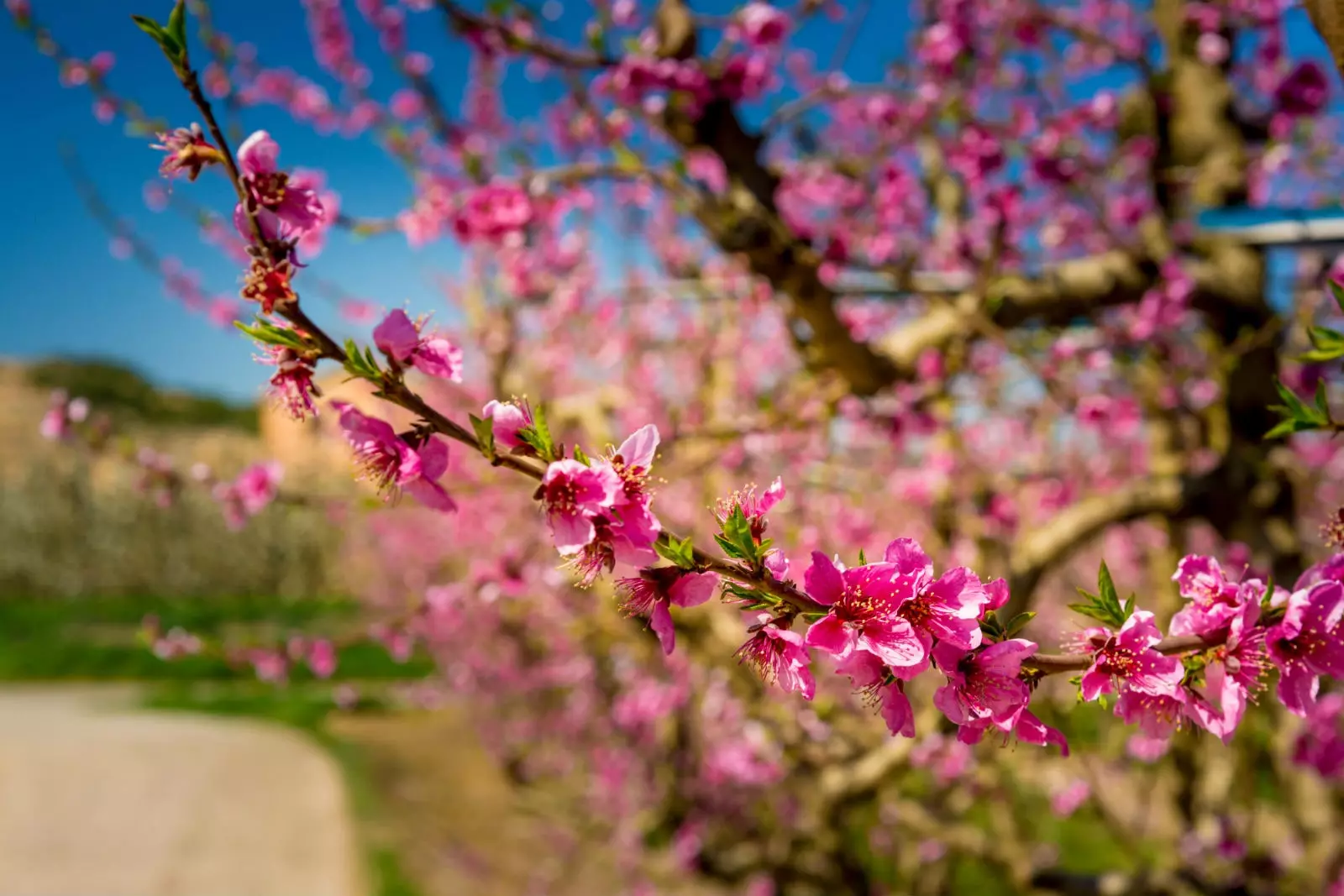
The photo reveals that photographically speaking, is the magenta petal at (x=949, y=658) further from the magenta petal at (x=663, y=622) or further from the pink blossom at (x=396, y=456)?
the pink blossom at (x=396, y=456)

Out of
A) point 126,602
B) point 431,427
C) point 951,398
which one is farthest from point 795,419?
point 126,602

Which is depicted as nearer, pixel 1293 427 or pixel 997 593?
pixel 997 593

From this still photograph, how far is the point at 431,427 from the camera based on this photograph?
2.93ft

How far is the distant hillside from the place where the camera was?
3944cm

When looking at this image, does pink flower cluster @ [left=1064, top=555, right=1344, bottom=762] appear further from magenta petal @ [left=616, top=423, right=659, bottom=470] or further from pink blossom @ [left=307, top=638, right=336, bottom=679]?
pink blossom @ [left=307, top=638, right=336, bottom=679]

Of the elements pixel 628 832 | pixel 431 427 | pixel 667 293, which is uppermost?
pixel 667 293

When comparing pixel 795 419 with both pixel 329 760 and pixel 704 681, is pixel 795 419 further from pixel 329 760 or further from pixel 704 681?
pixel 329 760

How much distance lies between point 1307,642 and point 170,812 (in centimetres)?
819

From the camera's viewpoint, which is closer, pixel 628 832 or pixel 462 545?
pixel 628 832

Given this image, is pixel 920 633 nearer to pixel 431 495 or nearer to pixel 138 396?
pixel 431 495

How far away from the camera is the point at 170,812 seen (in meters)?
7.03

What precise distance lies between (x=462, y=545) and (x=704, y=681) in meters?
3.88

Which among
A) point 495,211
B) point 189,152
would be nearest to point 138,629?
point 495,211

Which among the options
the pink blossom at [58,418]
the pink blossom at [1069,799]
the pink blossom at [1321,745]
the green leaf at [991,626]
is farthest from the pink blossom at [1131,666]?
the pink blossom at [1069,799]
